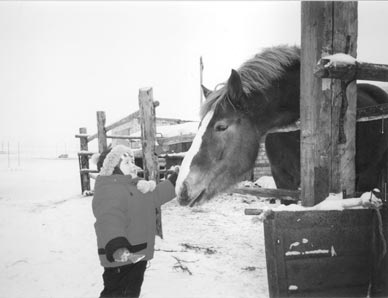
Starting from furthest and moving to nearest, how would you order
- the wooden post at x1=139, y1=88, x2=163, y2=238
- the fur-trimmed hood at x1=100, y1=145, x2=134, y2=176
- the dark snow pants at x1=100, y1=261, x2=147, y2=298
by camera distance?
the wooden post at x1=139, y1=88, x2=163, y2=238 < the fur-trimmed hood at x1=100, y1=145, x2=134, y2=176 < the dark snow pants at x1=100, y1=261, x2=147, y2=298

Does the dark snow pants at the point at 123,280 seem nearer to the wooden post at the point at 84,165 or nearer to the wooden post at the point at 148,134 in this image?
the wooden post at the point at 148,134

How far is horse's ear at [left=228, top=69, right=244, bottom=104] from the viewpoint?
2314 millimetres

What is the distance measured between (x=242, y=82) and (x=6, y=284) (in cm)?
346

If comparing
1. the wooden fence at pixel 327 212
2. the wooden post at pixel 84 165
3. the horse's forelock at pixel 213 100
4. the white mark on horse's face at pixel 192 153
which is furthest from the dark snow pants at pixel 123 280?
the wooden post at pixel 84 165

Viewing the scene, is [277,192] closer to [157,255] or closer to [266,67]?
[266,67]

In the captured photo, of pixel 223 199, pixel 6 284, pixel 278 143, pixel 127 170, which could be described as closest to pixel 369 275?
pixel 278 143

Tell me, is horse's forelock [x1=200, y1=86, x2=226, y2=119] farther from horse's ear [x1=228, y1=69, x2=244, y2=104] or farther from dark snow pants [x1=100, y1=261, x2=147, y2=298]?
dark snow pants [x1=100, y1=261, x2=147, y2=298]

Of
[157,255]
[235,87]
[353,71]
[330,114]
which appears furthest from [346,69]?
[157,255]

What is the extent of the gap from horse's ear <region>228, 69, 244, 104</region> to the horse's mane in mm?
63

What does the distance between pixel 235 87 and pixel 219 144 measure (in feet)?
1.73

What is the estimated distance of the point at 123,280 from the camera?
2.07m

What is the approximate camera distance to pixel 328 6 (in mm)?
1764

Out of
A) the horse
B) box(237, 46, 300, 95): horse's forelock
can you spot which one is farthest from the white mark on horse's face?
box(237, 46, 300, 95): horse's forelock

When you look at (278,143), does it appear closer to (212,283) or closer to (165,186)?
(165,186)
